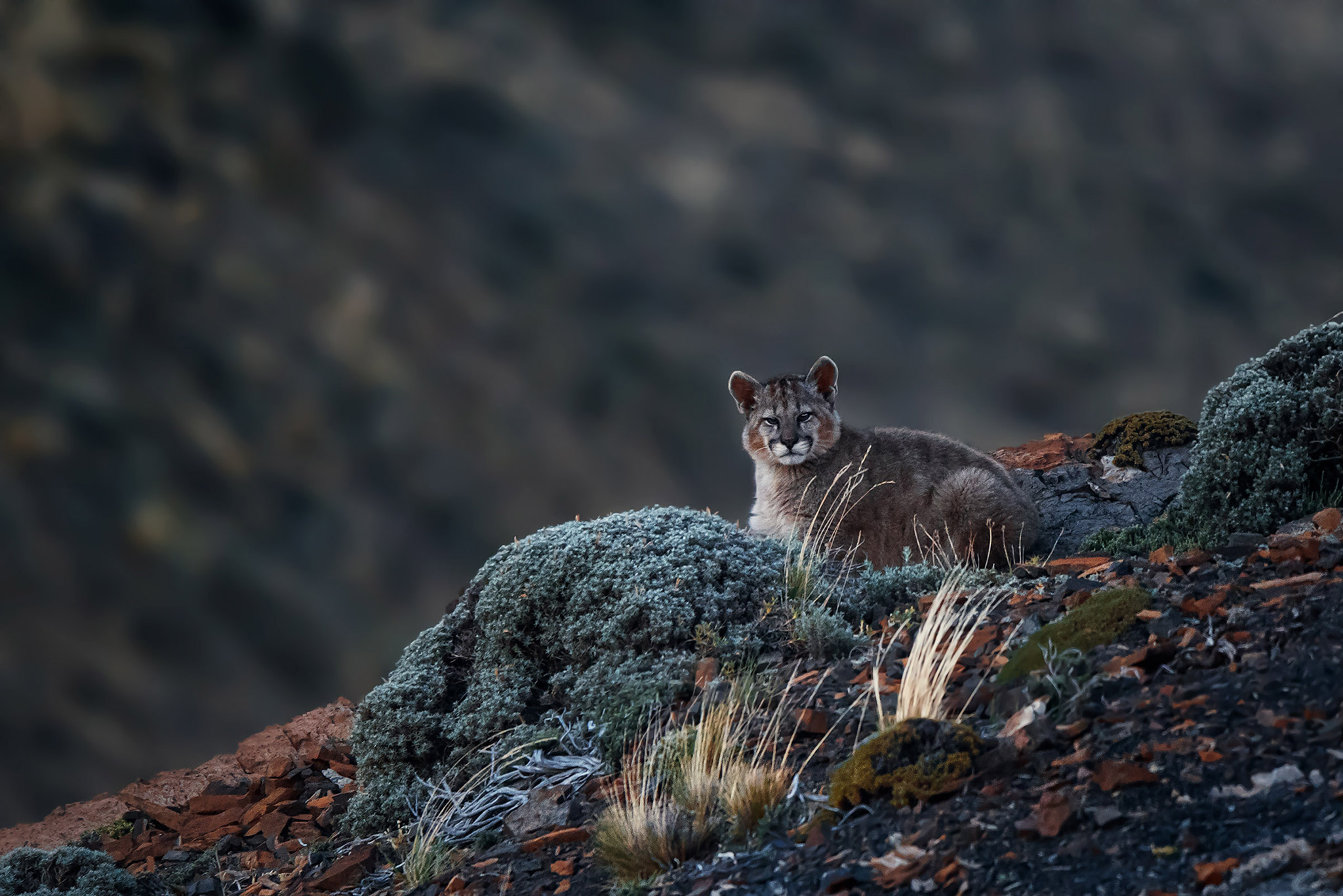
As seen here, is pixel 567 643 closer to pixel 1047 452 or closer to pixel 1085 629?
pixel 1085 629

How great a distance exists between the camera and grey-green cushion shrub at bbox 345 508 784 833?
8406 millimetres

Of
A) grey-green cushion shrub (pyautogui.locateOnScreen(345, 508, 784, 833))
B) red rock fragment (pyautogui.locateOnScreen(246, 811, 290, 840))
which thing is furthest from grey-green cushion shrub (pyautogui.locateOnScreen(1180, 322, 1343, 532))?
red rock fragment (pyautogui.locateOnScreen(246, 811, 290, 840))

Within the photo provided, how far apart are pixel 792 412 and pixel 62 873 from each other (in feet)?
27.5

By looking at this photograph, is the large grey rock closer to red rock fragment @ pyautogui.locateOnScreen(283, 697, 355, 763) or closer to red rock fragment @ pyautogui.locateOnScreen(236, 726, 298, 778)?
red rock fragment @ pyautogui.locateOnScreen(283, 697, 355, 763)

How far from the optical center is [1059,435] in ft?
54.7

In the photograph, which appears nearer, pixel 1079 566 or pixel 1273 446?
pixel 1079 566

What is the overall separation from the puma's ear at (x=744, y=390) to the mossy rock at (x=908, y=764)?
6.22m

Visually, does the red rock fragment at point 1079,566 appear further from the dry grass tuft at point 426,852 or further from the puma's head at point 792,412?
the dry grass tuft at point 426,852

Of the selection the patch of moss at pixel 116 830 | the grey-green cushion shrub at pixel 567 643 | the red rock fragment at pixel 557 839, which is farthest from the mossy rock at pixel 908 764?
the patch of moss at pixel 116 830

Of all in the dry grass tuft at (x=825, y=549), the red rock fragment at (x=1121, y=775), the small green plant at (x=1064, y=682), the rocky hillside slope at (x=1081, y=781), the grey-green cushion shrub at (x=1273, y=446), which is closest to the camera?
the rocky hillside slope at (x=1081, y=781)

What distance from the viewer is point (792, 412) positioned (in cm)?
1155

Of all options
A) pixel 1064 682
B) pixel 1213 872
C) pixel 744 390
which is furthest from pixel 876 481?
pixel 1213 872

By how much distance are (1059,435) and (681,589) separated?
33.3 ft

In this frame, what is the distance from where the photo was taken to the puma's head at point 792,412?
37.9ft
